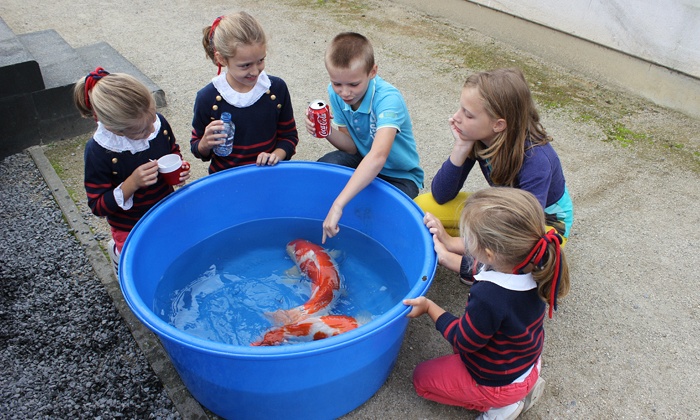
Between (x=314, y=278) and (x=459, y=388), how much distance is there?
1.03m

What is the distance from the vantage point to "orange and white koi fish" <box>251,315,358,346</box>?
2471 millimetres

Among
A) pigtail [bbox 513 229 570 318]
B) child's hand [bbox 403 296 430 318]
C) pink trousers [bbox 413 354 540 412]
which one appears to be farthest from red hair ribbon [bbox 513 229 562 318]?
pink trousers [bbox 413 354 540 412]

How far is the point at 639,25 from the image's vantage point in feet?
15.8

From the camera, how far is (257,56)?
8.92ft

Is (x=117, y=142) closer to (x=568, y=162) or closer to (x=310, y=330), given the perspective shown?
(x=310, y=330)

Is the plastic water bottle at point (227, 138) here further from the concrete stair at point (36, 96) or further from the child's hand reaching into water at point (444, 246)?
the concrete stair at point (36, 96)

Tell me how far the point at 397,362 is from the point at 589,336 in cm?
98

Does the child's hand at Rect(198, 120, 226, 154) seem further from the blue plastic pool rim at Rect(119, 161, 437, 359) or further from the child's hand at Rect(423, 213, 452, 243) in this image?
the child's hand at Rect(423, 213, 452, 243)

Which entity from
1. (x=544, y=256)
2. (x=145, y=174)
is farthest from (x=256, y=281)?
(x=544, y=256)

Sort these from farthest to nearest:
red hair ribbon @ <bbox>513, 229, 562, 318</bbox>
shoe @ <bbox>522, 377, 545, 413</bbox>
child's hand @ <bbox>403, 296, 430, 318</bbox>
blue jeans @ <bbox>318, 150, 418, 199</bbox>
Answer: blue jeans @ <bbox>318, 150, 418, 199</bbox> < shoe @ <bbox>522, 377, 545, 413</bbox> < child's hand @ <bbox>403, 296, 430, 318</bbox> < red hair ribbon @ <bbox>513, 229, 562, 318</bbox>

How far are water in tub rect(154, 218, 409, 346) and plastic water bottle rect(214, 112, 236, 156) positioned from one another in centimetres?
52

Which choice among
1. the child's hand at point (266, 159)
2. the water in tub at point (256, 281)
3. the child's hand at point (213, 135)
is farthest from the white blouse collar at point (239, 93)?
the water in tub at point (256, 281)

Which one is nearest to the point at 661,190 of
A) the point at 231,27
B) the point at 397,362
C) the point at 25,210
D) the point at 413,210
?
the point at 413,210

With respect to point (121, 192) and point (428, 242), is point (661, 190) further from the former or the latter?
point (121, 192)
